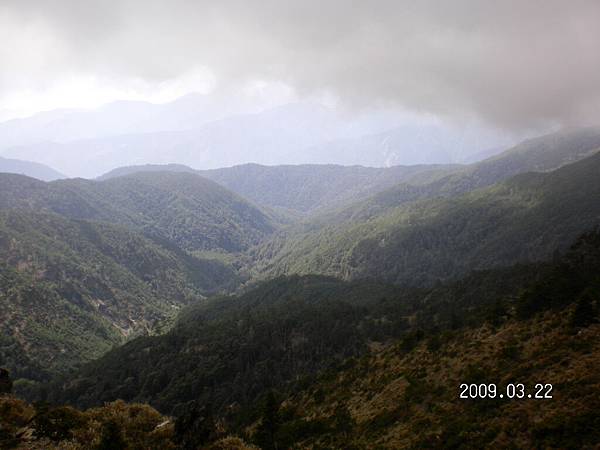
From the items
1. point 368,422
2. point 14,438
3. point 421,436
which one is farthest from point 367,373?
point 14,438

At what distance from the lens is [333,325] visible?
6619 inches

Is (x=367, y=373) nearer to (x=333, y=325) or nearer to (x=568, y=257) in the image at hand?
(x=568, y=257)

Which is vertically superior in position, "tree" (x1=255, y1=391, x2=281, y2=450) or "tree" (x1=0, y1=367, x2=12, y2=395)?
"tree" (x1=0, y1=367, x2=12, y2=395)

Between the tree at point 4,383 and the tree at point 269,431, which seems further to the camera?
the tree at point 269,431

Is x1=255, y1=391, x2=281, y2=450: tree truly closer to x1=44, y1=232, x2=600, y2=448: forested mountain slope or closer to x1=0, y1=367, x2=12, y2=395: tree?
x1=44, y1=232, x2=600, y2=448: forested mountain slope

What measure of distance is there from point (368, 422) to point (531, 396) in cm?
1675

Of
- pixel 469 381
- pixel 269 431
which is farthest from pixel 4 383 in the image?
pixel 469 381

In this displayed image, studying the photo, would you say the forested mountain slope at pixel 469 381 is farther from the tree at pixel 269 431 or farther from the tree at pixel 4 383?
the tree at pixel 4 383

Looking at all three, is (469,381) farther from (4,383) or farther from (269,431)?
(4,383)

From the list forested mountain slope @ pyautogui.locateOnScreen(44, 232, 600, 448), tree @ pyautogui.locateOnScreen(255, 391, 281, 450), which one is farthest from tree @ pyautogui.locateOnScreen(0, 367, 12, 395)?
tree @ pyautogui.locateOnScreen(255, 391, 281, 450)

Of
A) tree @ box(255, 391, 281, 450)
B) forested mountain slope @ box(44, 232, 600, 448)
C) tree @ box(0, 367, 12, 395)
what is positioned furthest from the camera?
tree @ box(255, 391, 281, 450)

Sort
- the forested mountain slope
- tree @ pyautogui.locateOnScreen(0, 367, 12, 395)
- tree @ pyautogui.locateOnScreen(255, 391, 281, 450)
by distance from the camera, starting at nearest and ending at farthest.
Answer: the forested mountain slope < tree @ pyautogui.locateOnScreen(0, 367, 12, 395) < tree @ pyautogui.locateOnScreen(255, 391, 281, 450)

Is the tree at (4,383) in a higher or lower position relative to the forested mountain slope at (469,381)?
higher

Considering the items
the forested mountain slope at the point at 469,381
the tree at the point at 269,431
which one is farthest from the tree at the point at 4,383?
the tree at the point at 269,431
